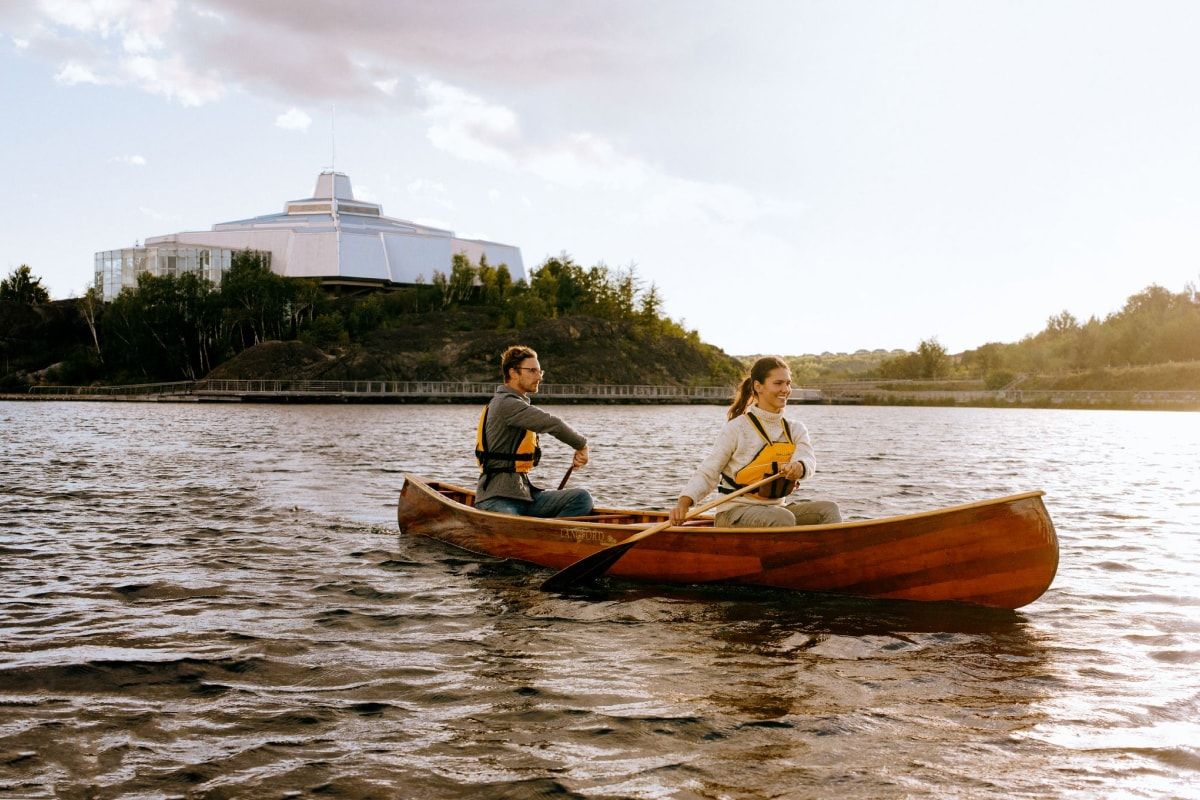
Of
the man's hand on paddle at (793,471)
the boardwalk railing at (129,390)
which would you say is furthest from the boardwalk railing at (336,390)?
the man's hand on paddle at (793,471)

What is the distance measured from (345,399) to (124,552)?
83.4 metres

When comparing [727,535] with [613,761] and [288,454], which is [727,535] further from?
[288,454]

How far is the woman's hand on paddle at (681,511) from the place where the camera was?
897cm

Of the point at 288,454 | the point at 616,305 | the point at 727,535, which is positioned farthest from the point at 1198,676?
the point at 616,305

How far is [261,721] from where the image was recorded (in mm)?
5738

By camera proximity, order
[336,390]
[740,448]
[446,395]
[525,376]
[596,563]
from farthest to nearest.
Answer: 1. [336,390]
2. [446,395]
3. [525,376]
4. [596,563]
5. [740,448]

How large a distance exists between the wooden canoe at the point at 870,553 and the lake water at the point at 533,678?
25 cm

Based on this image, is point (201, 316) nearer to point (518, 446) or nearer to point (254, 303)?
point (254, 303)

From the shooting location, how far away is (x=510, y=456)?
10.8 meters

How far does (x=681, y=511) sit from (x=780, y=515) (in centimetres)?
91

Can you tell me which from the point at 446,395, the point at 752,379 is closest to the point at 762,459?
the point at 752,379

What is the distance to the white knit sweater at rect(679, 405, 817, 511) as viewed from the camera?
8.87 metres

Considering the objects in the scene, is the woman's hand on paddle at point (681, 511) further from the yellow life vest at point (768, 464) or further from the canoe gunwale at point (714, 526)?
the yellow life vest at point (768, 464)

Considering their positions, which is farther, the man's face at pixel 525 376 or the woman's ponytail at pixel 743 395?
the man's face at pixel 525 376
